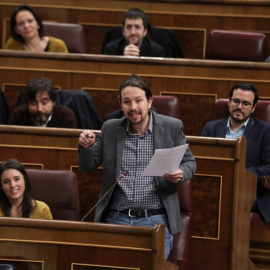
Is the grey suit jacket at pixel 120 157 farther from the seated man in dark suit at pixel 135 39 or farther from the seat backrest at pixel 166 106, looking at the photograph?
the seated man in dark suit at pixel 135 39

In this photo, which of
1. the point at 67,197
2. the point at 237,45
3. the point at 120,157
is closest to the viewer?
the point at 120,157

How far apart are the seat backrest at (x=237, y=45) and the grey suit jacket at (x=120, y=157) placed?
82 cm

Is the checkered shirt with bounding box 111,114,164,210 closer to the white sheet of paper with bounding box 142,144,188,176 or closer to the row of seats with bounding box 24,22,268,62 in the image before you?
the white sheet of paper with bounding box 142,144,188,176

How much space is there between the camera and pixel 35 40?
1978 mm

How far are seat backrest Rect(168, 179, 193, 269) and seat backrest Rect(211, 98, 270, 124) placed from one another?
14.3 inches

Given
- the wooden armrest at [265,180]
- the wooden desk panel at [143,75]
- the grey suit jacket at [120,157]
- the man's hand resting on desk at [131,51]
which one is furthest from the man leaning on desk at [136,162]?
the man's hand resting on desk at [131,51]

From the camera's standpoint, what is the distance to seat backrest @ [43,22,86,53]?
2.08m

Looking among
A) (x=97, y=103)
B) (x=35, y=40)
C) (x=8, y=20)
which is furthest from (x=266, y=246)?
(x=8, y=20)

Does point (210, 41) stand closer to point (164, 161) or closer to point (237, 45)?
point (237, 45)

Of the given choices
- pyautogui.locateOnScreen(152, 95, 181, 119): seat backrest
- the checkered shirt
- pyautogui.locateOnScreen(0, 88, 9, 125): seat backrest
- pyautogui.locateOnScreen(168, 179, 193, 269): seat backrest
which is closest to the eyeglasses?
pyautogui.locateOnScreen(152, 95, 181, 119): seat backrest

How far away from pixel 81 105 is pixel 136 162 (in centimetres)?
53

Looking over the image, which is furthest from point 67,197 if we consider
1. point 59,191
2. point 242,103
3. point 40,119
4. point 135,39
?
point 135,39

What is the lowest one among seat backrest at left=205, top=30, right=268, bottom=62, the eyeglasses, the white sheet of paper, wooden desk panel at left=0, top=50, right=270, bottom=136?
the white sheet of paper

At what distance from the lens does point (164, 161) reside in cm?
112
